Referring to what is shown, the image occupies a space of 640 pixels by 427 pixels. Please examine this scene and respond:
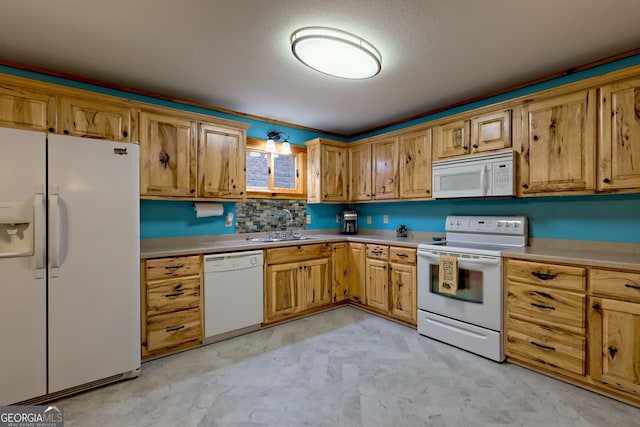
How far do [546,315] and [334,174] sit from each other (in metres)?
2.77

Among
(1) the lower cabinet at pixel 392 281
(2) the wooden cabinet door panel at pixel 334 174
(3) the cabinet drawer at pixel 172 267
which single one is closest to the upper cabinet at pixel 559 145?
(1) the lower cabinet at pixel 392 281

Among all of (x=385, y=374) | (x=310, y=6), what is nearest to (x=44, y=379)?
(x=385, y=374)

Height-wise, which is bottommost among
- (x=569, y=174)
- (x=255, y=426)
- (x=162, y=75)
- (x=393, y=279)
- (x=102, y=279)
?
(x=255, y=426)

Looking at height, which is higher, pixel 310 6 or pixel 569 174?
pixel 310 6

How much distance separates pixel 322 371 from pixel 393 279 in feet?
4.52

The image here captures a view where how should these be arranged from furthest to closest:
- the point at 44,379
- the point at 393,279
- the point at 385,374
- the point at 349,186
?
1. the point at 349,186
2. the point at 393,279
3. the point at 385,374
4. the point at 44,379

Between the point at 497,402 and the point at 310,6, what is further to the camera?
the point at 497,402

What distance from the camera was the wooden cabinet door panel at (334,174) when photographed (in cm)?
405

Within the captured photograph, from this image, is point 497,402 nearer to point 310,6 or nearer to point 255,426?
point 255,426

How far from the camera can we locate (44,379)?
189 centimetres

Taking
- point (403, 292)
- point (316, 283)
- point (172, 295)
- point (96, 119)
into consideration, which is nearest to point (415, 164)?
point (403, 292)

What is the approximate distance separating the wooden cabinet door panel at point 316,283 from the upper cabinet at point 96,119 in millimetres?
2209

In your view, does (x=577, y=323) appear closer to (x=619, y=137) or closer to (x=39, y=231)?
(x=619, y=137)

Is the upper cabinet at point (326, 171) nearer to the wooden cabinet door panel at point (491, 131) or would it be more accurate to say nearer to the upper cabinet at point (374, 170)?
the upper cabinet at point (374, 170)
